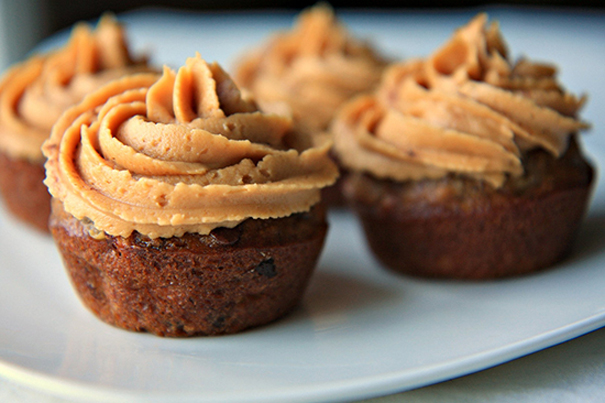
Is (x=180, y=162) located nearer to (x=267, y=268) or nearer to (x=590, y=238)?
(x=267, y=268)

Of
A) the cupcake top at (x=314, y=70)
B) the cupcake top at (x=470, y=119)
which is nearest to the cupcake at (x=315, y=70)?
the cupcake top at (x=314, y=70)

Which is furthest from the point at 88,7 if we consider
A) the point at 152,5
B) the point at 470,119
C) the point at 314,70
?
the point at 470,119

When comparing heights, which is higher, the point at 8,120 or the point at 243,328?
the point at 8,120

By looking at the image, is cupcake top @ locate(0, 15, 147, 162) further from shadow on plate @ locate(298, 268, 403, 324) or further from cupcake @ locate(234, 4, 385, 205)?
shadow on plate @ locate(298, 268, 403, 324)

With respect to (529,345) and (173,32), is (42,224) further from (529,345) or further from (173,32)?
(173,32)

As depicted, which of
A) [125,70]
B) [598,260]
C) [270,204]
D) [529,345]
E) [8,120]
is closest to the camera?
[529,345]

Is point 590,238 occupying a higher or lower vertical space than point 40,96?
lower

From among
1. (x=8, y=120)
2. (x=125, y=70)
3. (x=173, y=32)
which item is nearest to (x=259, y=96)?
(x=125, y=70)
